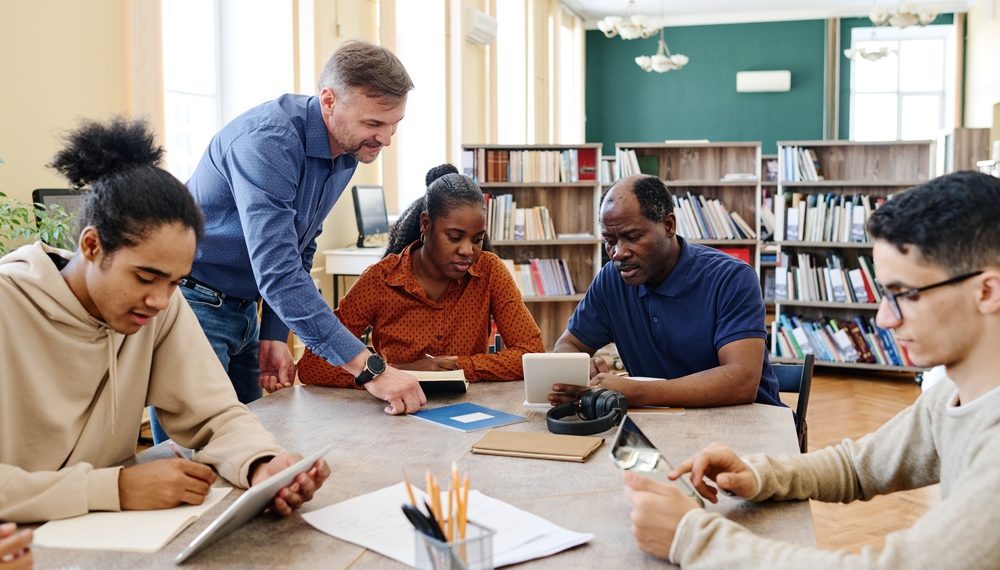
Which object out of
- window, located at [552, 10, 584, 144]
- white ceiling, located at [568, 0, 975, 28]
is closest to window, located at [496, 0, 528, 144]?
window, located at [552, 10, 584, 144]

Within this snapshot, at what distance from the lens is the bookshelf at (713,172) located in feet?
19.7

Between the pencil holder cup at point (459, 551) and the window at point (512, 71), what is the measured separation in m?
8.92

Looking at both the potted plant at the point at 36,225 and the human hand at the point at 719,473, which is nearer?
the human hand at the point at 719,473

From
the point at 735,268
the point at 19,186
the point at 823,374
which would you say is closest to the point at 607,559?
the point at 735,268

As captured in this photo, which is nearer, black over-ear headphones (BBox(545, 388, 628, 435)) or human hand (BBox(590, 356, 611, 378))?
black over-ear headphones (BBox(545, 388, 628, 435))

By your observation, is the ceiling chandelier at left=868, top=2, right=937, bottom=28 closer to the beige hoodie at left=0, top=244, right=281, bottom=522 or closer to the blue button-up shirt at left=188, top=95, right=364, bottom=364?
the blue button-up shirt at left=188, top=95, right=364, bottom=364

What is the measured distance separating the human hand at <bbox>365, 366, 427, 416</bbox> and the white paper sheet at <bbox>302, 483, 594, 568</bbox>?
601 millimetres

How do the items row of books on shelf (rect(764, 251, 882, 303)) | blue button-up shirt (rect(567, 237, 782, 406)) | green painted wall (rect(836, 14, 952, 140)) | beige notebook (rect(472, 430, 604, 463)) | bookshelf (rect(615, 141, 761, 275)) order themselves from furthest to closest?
green painted wall (rect(836, 14, 952, 140)), row of books on shelf (rect(764, 251, 882, 303)), bookshelf (rect(615, 141, 761, 275)), blue button-up shirt (rect(567, 237, 782, 406)), beige notebook (rect(472, 430, 604, 463))

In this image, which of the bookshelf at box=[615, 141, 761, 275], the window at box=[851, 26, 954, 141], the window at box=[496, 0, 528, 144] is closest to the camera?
the bookshelf at box=[615, 141, 761, 275]

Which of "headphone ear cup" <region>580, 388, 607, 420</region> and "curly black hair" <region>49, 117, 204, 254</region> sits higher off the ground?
"curly black hair" <region>49, 117, 204, 254</region>

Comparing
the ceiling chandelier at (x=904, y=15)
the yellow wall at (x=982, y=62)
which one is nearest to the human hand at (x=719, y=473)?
the ceiling chandelier at (x=904, y=15)

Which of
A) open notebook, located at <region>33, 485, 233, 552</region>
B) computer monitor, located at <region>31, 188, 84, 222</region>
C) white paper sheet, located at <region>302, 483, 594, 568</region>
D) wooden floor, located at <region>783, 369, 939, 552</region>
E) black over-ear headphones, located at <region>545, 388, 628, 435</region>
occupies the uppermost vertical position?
→ computer monitor, located at <region>31, 188, 84, 222</region>

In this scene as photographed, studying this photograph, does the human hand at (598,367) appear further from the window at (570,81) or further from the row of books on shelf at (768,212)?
the window at (570,81)

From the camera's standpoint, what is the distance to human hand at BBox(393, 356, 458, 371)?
245 cm
